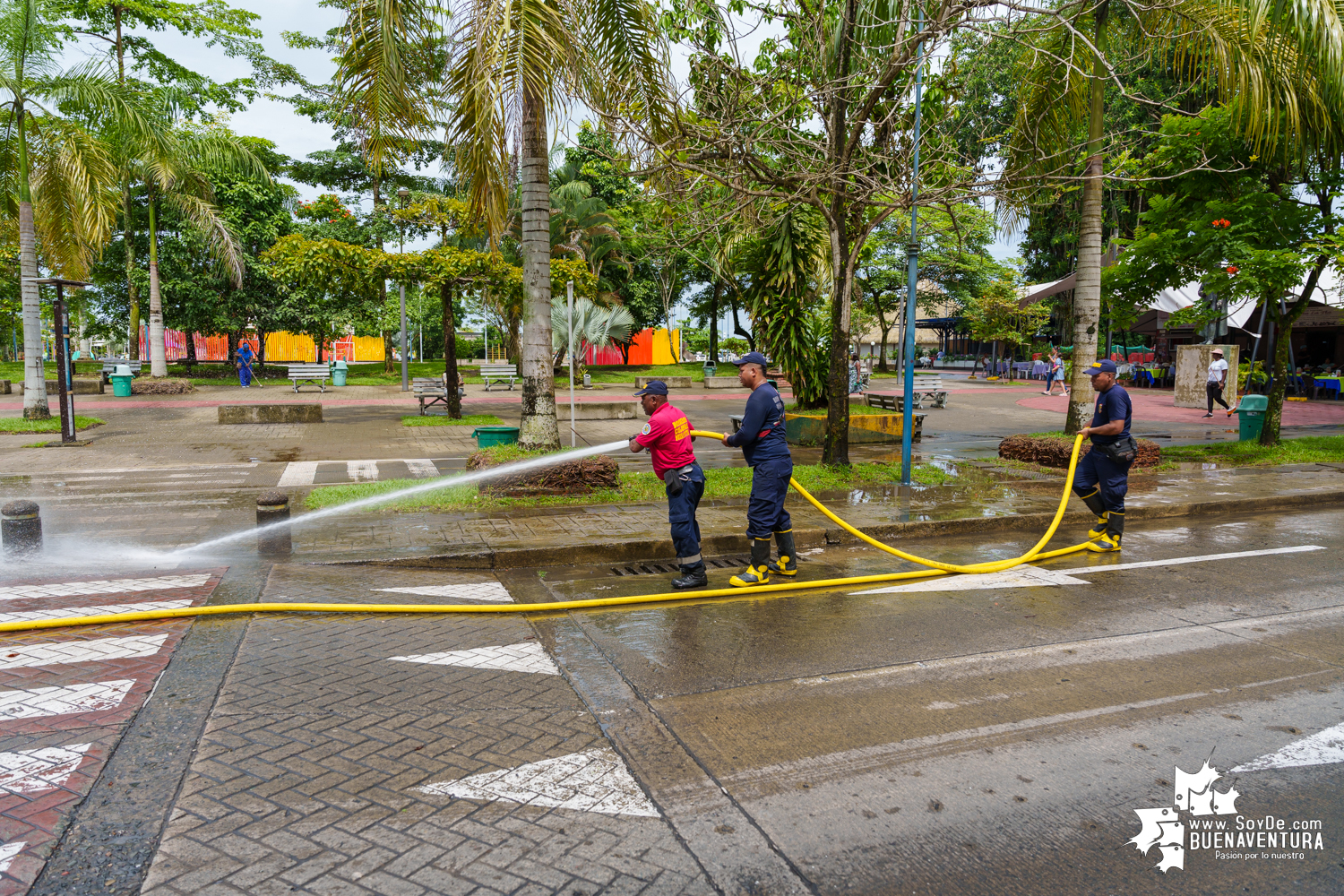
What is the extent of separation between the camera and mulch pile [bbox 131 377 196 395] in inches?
998

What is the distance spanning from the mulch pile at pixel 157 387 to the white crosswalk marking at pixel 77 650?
23.6 meters

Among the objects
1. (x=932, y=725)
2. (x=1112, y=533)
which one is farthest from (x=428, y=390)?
(x=932, y=725)

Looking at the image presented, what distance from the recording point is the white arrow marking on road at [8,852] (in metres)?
2.91

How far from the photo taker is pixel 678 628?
579 centimetres

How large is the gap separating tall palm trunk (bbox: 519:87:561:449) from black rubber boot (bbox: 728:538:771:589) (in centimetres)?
455

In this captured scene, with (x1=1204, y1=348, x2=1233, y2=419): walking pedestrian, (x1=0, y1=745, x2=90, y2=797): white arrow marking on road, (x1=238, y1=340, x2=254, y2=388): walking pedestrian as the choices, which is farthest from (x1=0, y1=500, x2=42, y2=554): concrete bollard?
(x1=1204, y1=348, x2=1233, y2=419): walking pedestrian

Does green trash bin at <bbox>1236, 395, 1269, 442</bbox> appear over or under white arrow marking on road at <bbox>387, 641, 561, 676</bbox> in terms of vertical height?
over

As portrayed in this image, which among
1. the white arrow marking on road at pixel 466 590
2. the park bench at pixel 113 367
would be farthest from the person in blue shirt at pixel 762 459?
the park bench at pixel 113 367

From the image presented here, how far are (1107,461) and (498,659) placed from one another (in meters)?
6.43

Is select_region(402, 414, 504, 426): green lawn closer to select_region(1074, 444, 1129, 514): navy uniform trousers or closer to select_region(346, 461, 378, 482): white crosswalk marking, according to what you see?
select_region(346, 461, 378, 482): white crosswalk marking

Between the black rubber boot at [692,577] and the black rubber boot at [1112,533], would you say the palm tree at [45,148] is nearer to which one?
the black rubber boot at [692,577]

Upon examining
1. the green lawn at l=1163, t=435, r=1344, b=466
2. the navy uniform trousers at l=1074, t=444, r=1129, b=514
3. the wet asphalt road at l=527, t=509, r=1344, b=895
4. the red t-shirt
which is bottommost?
the wet asphalt road at l=527, t=509, r=1344, b=895

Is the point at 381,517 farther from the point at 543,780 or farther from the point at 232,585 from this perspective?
the point at 543,780

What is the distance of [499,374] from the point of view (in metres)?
29.0
